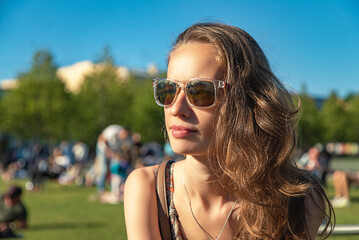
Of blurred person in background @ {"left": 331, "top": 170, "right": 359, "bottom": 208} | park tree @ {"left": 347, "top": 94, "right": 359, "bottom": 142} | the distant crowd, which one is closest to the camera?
blurred person in background @ {"left": 331, "top": 170, "right": 359, "bottom": 208}

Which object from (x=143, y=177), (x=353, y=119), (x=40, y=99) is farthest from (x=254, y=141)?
(x=353, y=119)

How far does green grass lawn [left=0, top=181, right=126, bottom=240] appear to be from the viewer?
22.7 ft

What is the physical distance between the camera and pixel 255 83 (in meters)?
1.86

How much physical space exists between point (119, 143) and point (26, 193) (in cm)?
424

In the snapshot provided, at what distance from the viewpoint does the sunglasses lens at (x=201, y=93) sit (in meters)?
1.73

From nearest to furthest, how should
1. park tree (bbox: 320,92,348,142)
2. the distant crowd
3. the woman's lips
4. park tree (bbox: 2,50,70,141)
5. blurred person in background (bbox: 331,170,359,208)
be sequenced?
the woman's lips
blurred person in background (bbox: 331,170,359,208)
the distant crowd
park tree (bbox: 2,50,70,141)
park tree (bbox: 320,92,348,142)

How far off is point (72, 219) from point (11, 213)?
1543 mm

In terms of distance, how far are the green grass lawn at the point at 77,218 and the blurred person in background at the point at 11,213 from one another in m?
0.19

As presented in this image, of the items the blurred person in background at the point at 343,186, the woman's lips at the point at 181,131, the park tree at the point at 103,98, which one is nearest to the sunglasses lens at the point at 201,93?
the woman's lips at the point at 181,131

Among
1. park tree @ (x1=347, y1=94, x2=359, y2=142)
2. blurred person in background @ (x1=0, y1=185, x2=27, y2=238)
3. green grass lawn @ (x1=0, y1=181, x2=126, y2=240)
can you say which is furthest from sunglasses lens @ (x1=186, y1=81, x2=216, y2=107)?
→ park tree @ (x1=347, y1=94, x2=359, y2=142)

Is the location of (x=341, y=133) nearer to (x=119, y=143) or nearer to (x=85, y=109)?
(x=85, y=109)

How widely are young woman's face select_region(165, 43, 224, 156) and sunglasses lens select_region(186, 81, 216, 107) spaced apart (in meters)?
0.03

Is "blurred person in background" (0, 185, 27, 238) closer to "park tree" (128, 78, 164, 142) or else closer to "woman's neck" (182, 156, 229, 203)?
"woman's neck" (182, 156, 229, 203)

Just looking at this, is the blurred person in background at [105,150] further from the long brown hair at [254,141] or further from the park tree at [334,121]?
the park tree at [334,121]
